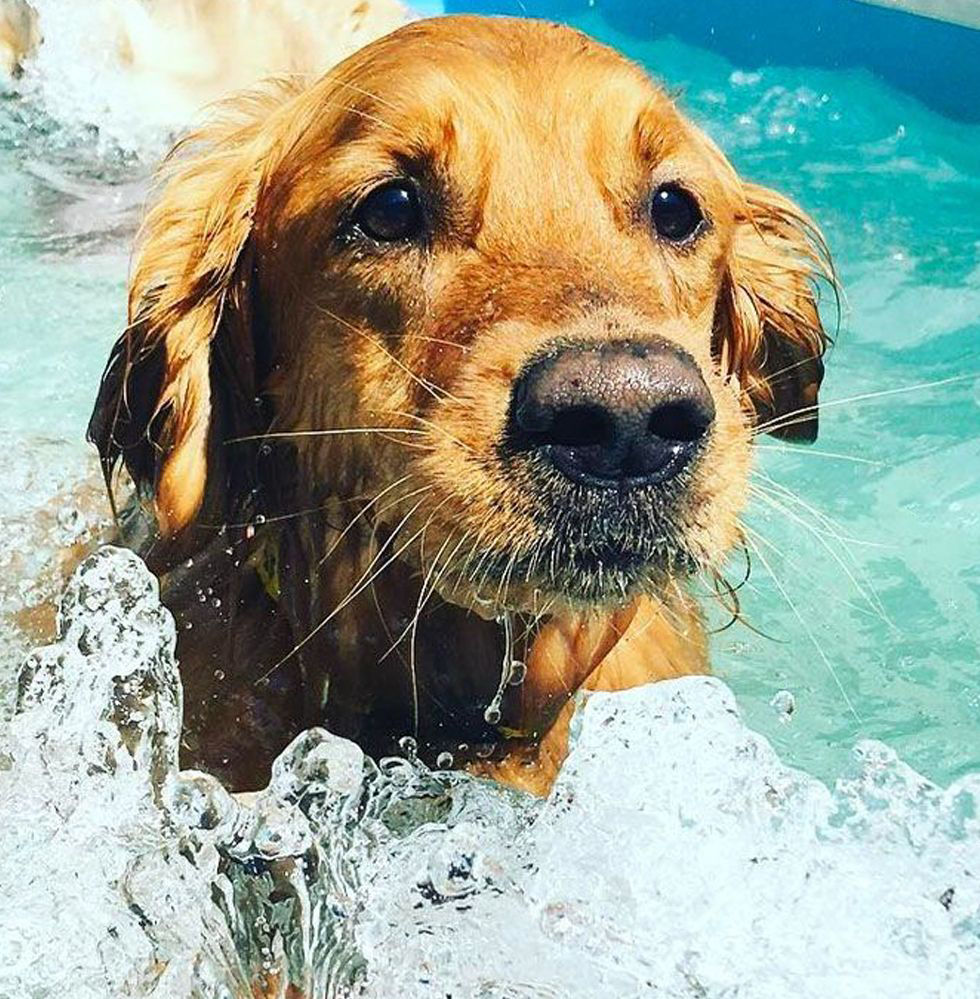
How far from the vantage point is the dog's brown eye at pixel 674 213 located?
316cm

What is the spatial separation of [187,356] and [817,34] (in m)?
6.86

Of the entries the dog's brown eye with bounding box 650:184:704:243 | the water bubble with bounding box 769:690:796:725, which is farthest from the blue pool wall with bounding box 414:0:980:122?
the dog's brown eye with bounding box 650:184:704:243

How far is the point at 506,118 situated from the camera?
9.93ft

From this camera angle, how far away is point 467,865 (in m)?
3.18

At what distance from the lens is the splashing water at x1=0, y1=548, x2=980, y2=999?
3.01m

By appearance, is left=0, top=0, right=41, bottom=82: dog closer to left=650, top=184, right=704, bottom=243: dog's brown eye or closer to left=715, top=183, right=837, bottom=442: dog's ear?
left=715, top=183, right=837, bottom=442: dog's ear

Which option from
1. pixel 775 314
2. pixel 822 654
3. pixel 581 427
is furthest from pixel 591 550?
pixel 822 654

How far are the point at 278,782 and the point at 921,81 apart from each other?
22.8 ft

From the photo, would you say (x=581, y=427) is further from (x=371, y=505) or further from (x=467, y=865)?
(x=467, y=865)

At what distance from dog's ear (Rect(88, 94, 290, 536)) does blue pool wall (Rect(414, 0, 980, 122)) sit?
610 cm

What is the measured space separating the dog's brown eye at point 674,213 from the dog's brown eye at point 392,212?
0.48 meters

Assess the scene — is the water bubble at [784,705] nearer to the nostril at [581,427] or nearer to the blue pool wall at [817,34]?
the nostril at [581,427]

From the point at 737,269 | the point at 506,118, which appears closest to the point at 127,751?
the point at 506,118

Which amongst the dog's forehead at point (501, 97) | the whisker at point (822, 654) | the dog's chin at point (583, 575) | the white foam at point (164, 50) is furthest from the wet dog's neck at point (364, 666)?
the white foam at point (164, 50)
